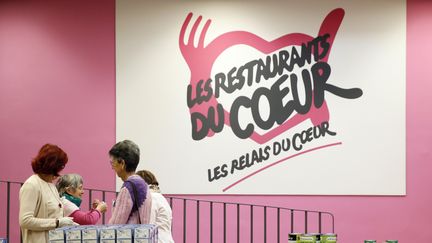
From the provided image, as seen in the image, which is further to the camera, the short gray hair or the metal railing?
the metal railing

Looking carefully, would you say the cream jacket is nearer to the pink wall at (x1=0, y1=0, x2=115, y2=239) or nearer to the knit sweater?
the knit sweater

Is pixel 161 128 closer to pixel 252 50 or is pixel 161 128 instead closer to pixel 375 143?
pixel 252 50

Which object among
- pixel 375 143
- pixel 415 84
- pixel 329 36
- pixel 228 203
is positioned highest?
pixel 329 36

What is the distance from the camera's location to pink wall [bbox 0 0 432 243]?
26.8 feet

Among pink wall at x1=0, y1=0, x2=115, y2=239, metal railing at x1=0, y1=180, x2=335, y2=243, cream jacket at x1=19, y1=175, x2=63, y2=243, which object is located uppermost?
pink wall at x1=0, y1=0, x2=115, y2=239

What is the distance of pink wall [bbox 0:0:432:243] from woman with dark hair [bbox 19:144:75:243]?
3.73 metres

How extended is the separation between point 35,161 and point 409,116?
4.89 m

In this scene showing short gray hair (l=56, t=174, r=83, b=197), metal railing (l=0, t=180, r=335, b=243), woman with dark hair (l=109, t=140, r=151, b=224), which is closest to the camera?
woman with dark hair (l=109, t=140, r=151, b=224)

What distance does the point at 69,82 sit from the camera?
838cm

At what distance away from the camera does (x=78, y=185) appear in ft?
17.3

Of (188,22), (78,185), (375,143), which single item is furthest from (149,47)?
(78,185)

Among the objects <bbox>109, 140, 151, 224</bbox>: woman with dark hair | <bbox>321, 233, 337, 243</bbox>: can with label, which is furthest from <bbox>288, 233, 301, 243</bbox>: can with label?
<bbox>109, 140, 151, 224</bbox>: woman with dark hair

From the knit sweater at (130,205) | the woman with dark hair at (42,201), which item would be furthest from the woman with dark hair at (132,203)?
the woman with dark hair at (42,201)

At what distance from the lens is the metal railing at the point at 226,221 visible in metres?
8.10
